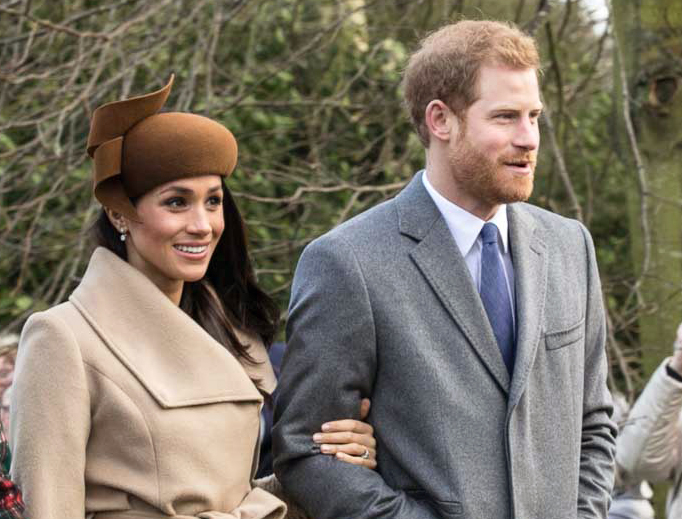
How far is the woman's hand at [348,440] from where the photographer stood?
3037 mm

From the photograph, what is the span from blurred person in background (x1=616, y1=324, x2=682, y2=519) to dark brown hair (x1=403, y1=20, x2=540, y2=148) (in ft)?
4.17

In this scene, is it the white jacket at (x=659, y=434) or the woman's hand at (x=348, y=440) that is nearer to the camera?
the woman's hand at (x=348, y=440)

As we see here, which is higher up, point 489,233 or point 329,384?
point 489,233

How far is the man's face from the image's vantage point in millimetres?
3061

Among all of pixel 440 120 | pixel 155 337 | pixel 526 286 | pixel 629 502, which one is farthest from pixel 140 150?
pixel 629 502

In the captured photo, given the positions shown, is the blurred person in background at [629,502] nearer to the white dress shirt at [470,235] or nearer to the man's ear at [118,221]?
the white dress shirt at [470,235]

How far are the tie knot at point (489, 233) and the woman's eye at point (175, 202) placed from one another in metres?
0.71

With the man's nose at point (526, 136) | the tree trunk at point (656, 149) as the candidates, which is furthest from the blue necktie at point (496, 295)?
the tree trunk at point (656, 149)

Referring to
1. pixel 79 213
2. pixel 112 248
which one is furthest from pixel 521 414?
pixel 79 213

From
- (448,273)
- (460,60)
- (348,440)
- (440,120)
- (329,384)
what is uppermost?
(460,60)

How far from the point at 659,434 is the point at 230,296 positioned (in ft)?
5.05

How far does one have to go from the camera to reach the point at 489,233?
317 centimetres

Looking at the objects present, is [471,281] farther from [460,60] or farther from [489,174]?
[460,60]

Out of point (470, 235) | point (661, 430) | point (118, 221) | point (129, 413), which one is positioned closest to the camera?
point (129, 413)
